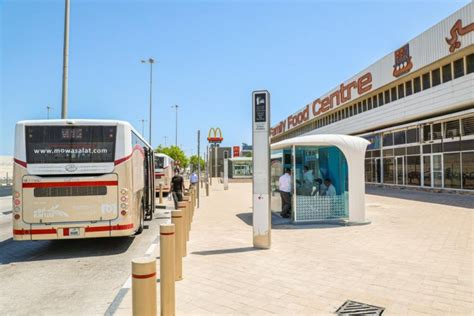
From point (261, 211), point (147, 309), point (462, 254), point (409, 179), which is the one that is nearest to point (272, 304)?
point (147, 309)

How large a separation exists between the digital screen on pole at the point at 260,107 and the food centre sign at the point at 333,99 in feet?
74.6

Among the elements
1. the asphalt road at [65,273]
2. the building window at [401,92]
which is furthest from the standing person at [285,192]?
the building window at [401,92]

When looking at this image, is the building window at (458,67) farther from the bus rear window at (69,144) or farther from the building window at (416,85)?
the bus rear window at (69,144)

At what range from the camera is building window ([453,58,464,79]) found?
1823 centimetres

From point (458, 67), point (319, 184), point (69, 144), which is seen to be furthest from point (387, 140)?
point (69, 144)

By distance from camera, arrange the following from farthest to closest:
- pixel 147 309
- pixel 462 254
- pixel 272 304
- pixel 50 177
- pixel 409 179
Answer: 1. pixel 409 179
2. pixel 50 177
3. pixel 462 254
4. pixel 272 304
5. pixel 147 309

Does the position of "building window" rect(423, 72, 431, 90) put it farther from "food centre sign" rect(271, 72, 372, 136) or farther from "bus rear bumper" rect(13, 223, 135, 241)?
"bus rear bumper" rect(13, 223, 135, 241)

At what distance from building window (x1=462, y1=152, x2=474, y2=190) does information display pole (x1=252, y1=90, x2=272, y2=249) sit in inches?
601

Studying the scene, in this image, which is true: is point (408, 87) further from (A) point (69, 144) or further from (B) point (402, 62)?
(A) point (69, 144)

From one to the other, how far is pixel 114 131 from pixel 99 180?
1.08 metres

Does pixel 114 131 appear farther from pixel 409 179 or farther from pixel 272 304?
pixel 409 179

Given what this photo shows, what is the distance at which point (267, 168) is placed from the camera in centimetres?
730

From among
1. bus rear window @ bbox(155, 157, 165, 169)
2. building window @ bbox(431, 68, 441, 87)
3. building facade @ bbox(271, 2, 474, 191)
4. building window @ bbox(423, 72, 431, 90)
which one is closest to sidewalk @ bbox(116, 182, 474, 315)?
building facade @ bbox(271, 2, 474, 191)

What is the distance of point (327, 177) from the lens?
11.5m
